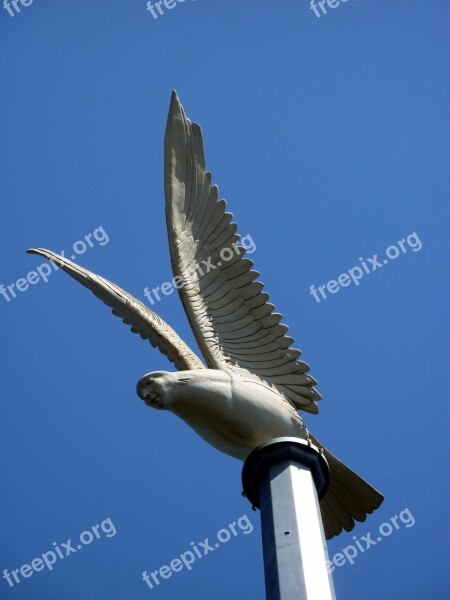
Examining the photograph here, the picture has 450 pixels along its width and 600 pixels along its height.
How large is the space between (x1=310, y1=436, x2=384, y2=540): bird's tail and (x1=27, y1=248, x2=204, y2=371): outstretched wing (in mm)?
2083

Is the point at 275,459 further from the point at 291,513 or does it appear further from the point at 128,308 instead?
the point at 128,308

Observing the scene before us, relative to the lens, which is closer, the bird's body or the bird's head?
the bird's body

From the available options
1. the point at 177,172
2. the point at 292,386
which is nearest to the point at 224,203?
the point at 177,172

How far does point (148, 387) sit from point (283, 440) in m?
1.58

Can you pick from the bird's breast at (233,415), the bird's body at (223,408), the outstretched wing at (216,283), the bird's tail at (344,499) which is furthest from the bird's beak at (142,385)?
the bird's tail at (344,499)

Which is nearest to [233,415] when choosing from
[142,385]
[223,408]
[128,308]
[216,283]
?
[223,408]

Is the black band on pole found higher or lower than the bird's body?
lower

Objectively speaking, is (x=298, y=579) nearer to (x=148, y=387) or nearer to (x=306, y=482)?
(x=306, y=482)

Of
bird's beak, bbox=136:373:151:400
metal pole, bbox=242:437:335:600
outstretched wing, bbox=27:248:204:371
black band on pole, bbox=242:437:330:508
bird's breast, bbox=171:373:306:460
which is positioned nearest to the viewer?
metal pole, bbox=242:437:335:600

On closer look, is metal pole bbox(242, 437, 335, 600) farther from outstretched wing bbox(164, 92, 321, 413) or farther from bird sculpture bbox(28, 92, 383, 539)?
outstretched wing bbox(164, 92, 321, 413)

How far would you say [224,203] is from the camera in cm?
1246

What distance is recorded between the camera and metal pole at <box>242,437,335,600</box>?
26.7 ft

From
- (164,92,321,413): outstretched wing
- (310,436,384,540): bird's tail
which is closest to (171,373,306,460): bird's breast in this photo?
(164,92,321,413): outstretched wing

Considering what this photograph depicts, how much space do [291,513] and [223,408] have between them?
1686mm
